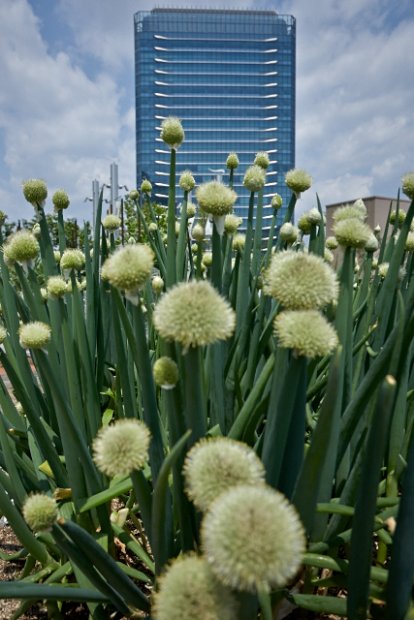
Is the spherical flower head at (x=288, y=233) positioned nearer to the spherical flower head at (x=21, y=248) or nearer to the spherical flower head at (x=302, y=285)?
the spherical flower head at (x=21, y=248)

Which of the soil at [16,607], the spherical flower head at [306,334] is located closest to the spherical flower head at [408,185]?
the spherical flower head at [306,334]

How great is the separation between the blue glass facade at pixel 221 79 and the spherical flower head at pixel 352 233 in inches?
2933

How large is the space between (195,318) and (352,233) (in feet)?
1.32

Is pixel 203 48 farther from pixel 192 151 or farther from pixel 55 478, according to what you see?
pixel 55 478

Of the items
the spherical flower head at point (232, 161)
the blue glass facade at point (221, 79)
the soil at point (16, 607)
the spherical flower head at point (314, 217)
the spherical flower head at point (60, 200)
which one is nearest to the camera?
the soil at point (16, 607)

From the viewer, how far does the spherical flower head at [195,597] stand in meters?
0.52

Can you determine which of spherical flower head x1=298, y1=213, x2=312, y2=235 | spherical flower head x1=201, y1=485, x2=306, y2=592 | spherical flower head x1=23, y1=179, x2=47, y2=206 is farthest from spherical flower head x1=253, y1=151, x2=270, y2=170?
spherical flower head x1=201, y1=485, x2=306, y2=592

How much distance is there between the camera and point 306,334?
0.66m

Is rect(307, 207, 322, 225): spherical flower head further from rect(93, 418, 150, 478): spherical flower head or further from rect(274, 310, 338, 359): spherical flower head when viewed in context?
rect(93, 418, 150, 478): spherical flower head

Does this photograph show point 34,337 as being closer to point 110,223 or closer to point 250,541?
point 250,541

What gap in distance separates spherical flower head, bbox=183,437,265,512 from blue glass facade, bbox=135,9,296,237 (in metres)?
74.9

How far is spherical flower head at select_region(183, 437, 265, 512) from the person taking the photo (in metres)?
0.56

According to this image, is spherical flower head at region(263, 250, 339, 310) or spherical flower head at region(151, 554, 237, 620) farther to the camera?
spherical flower head at region(263, 250, 339, 310)

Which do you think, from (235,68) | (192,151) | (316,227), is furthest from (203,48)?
(316,227)
